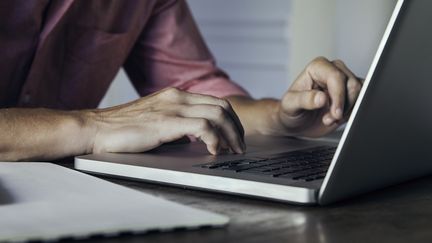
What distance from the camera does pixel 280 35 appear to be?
2.70m

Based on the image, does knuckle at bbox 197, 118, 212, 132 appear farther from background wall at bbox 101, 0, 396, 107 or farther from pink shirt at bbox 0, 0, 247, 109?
background wall at bbox 101, 0, 396, 107

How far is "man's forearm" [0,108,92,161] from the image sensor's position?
3.08ft

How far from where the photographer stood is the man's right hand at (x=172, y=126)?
90cm

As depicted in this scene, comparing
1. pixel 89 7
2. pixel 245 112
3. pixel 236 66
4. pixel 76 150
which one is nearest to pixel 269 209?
pixel 76 150

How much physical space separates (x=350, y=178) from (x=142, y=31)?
40.8 inches

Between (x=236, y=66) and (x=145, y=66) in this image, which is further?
(x=236, y=66)

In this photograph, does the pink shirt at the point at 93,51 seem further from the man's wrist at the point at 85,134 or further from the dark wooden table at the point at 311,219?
the dark wooden table at the point at 311,219

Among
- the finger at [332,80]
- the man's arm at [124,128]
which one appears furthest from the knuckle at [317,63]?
the man's arm at [124,128]

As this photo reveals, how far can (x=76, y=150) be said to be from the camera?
37.5 inches

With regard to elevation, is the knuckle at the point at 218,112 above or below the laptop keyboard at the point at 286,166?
above

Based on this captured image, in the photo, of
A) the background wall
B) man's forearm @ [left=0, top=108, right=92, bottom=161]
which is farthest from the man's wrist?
the background wall

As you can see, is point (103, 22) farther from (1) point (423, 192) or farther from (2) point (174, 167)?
(1) point (423, 192)

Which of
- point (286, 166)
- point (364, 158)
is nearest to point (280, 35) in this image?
point (286, 166)

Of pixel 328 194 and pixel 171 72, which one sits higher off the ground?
pixel 171 72
